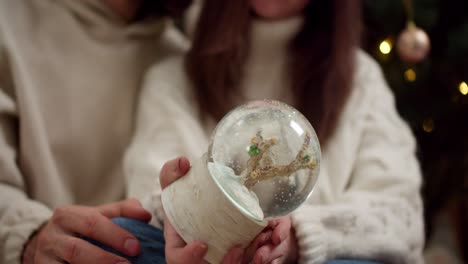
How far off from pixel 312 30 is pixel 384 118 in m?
0.26

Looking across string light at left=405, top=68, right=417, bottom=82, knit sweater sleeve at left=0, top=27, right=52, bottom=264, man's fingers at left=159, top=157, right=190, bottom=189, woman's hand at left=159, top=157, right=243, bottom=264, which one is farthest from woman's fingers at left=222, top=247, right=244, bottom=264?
string light at left=405, top=68, right=417, bottom=82

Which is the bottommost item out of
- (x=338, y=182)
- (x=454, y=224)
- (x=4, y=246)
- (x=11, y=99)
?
(x=454, y=224)

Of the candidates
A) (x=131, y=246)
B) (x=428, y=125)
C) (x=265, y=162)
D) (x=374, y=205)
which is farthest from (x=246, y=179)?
(x=428, y=125)

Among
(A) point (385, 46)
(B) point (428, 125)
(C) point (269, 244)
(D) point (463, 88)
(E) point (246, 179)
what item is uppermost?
(E) point (246, 179)

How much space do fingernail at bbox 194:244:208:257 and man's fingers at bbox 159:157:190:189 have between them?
9 cm

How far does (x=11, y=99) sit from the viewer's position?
88 cm

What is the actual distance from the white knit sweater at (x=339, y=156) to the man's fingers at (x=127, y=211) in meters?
0.03

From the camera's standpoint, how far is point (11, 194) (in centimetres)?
78

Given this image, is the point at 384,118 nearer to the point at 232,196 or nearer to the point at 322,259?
the point at 322,259

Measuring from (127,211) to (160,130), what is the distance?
0.23m

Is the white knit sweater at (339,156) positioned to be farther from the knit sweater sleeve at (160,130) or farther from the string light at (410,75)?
the string light at (410,75)

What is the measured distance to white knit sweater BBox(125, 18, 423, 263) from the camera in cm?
74

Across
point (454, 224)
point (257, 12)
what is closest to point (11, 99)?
point (257, 12)

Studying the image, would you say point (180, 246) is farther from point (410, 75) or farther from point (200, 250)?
point (410, 75)
